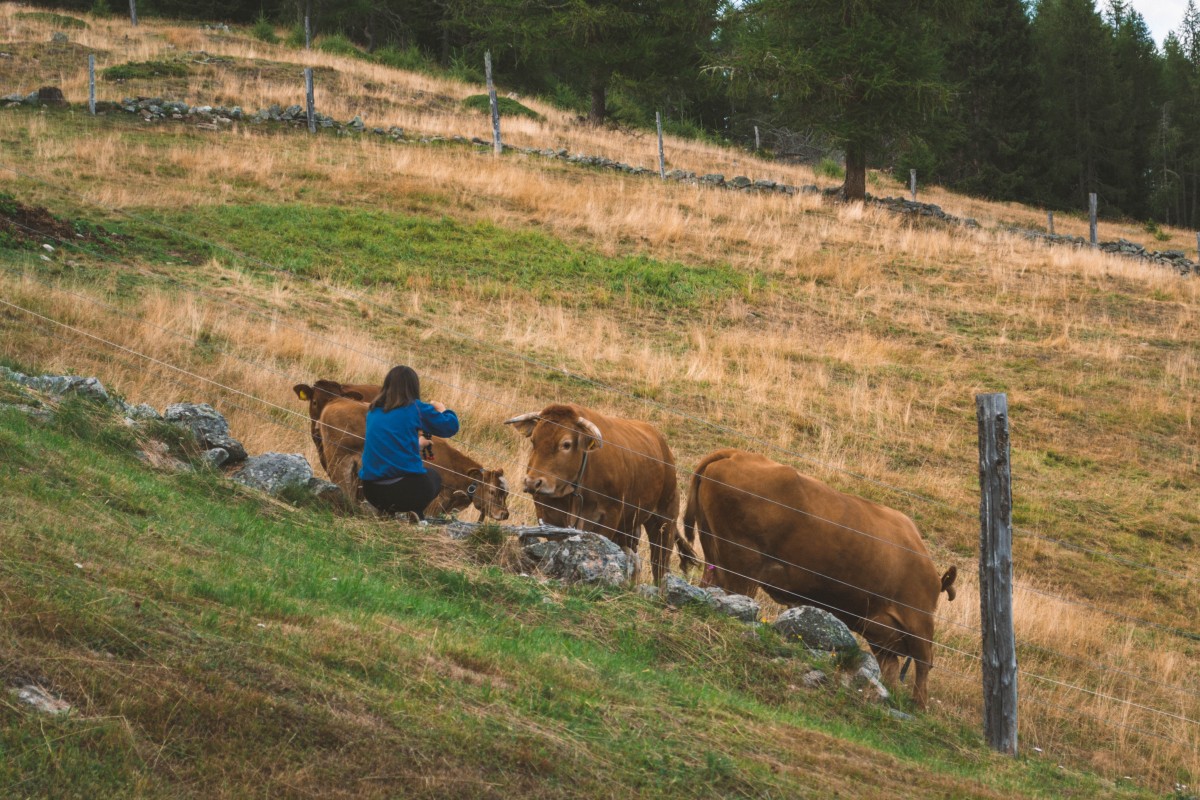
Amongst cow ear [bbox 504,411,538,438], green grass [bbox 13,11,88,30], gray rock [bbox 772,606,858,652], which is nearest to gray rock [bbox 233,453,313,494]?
cow ear [bbox 504,411,538,438]

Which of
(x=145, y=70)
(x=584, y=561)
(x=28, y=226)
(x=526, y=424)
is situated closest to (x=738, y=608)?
(x=584, y=561)

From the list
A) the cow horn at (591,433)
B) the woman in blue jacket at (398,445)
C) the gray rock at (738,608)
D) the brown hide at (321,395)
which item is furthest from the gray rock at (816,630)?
the brown hide at (321,395)

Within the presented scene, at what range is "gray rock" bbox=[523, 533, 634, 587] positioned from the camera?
8727 mm

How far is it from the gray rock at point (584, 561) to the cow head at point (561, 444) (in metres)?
1.22

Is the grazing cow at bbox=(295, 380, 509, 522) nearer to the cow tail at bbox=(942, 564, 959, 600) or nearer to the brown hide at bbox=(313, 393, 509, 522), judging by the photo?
the brown hide at bbox=(313, 393, 509, 522)

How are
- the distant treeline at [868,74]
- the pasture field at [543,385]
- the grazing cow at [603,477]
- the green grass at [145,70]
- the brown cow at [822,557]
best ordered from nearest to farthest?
the pasture field at [543,385], the brown cow at [822,557], the grazing cow at [603,477], the green grass at [145,70], the distant treeline at [868,74]

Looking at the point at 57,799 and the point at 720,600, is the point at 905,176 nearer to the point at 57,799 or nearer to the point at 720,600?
the point at 720,600

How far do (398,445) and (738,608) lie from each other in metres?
3.00

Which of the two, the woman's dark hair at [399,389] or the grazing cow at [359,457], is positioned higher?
the woman's dark hair at [399,389]

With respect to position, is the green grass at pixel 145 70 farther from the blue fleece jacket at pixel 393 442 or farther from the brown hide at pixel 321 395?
the blue fleece jacket at pixel 393 442

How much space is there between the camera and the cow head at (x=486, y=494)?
11.3m

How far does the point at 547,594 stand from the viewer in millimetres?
8289

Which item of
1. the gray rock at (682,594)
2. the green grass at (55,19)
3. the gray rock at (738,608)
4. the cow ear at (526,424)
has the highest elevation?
the green grass at (55,19)

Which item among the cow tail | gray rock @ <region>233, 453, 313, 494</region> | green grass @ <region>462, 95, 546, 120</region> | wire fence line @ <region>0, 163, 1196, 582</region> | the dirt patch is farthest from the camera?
green grass @ <region>462, 95, 546, 120</region>
